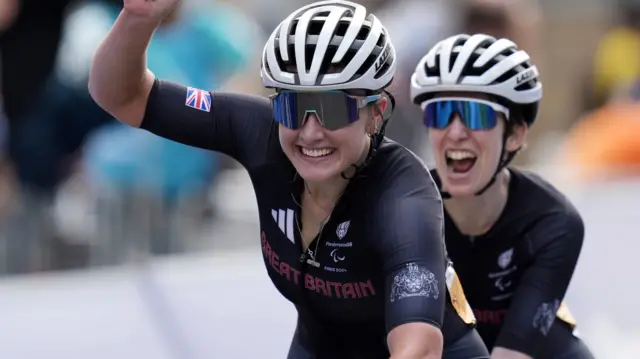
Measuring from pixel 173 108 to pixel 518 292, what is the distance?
4.80ft

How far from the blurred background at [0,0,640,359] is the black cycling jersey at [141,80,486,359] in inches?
83.3

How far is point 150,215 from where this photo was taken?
6922 mm

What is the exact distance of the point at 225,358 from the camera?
20.5ft

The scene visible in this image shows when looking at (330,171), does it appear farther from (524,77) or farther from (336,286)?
(524,77)

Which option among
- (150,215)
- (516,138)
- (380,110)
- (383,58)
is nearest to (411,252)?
(380,110)

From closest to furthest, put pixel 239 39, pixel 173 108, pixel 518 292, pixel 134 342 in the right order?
pixel 173 108
pixel 518 292
pixel 134 342
pixel 239 39

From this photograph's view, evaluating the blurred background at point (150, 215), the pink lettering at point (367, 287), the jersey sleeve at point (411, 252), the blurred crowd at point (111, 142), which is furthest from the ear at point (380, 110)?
the blurred crowd at point (111, 142)

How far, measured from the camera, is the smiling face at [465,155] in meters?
4.67

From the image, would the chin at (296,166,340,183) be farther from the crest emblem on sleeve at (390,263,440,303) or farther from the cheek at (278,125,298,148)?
the crest emblem on sleeve at (390,263,440,303)

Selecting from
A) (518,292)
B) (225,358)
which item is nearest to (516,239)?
(518,292)

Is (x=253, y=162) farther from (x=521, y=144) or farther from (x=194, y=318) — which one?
(x=194, y=318)

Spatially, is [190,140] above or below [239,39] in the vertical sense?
above

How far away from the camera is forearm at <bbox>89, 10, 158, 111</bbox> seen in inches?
A: 151

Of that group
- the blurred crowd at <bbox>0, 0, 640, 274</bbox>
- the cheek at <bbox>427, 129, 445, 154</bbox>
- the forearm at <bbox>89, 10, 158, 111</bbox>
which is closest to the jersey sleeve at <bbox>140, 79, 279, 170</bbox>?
the forearm at <bbox>89, 10, 158, 111</bbox>
